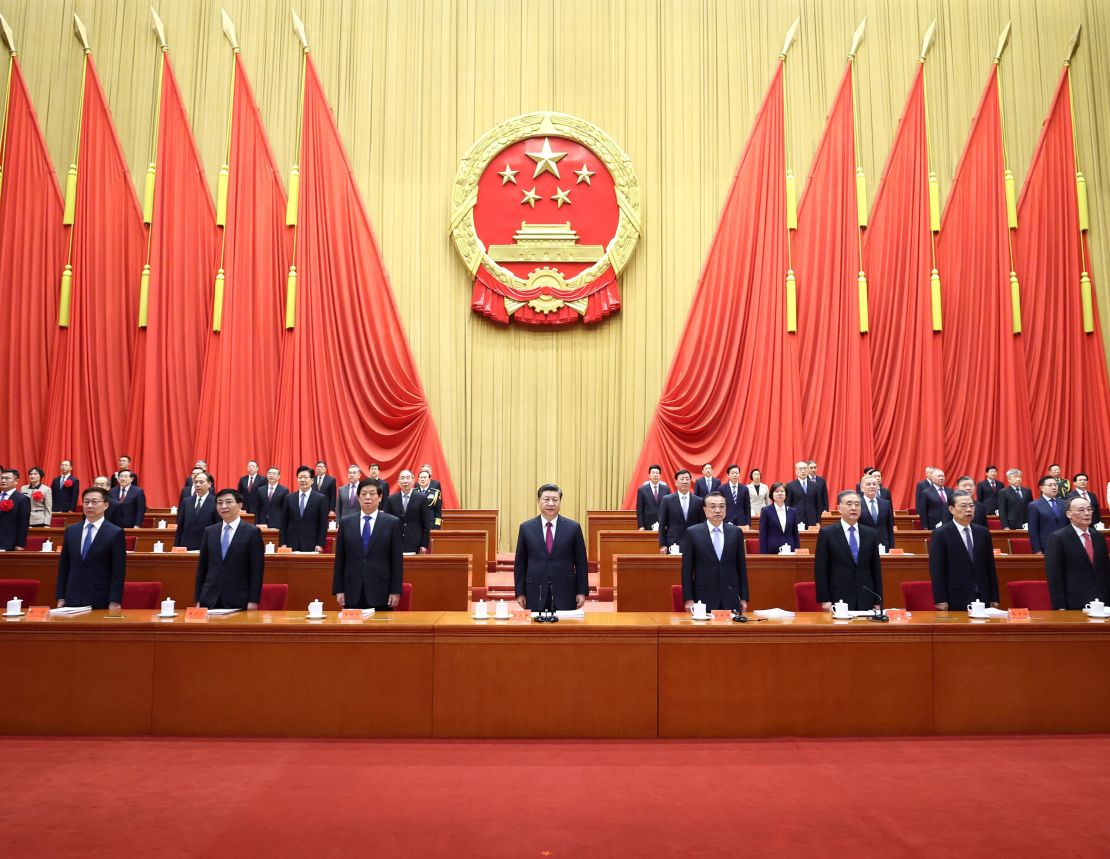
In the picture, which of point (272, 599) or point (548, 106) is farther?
point (548, 106)

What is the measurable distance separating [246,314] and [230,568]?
820 centimetres

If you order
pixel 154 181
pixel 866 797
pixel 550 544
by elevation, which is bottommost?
pixel 866 797

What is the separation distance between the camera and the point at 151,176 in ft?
39.1

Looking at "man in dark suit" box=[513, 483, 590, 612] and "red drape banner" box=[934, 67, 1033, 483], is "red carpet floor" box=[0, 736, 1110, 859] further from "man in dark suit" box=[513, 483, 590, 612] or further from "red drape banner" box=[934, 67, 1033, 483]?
"red drape banner" box=[934, 67, 1033, 483]

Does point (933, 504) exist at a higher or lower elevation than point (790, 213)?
lower

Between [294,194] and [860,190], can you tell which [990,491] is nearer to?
[860,190]

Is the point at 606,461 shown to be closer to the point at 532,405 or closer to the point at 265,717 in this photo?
the point at 532,405

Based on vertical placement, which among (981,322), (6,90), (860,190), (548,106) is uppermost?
(6,90)

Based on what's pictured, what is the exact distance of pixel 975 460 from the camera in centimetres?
1171

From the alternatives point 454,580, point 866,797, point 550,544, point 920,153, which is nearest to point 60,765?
point 550,544

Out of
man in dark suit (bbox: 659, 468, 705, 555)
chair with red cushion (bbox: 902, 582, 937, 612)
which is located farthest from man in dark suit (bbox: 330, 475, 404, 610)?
chair with red cushion (bbox: 902, 582, 937, 612)

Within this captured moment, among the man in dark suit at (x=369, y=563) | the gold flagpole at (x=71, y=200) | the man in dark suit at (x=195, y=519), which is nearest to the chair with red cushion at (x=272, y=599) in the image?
the man in dark suit at (x=369, y=563)

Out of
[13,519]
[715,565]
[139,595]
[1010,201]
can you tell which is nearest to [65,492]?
[13,519]

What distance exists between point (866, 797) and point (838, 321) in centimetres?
980
